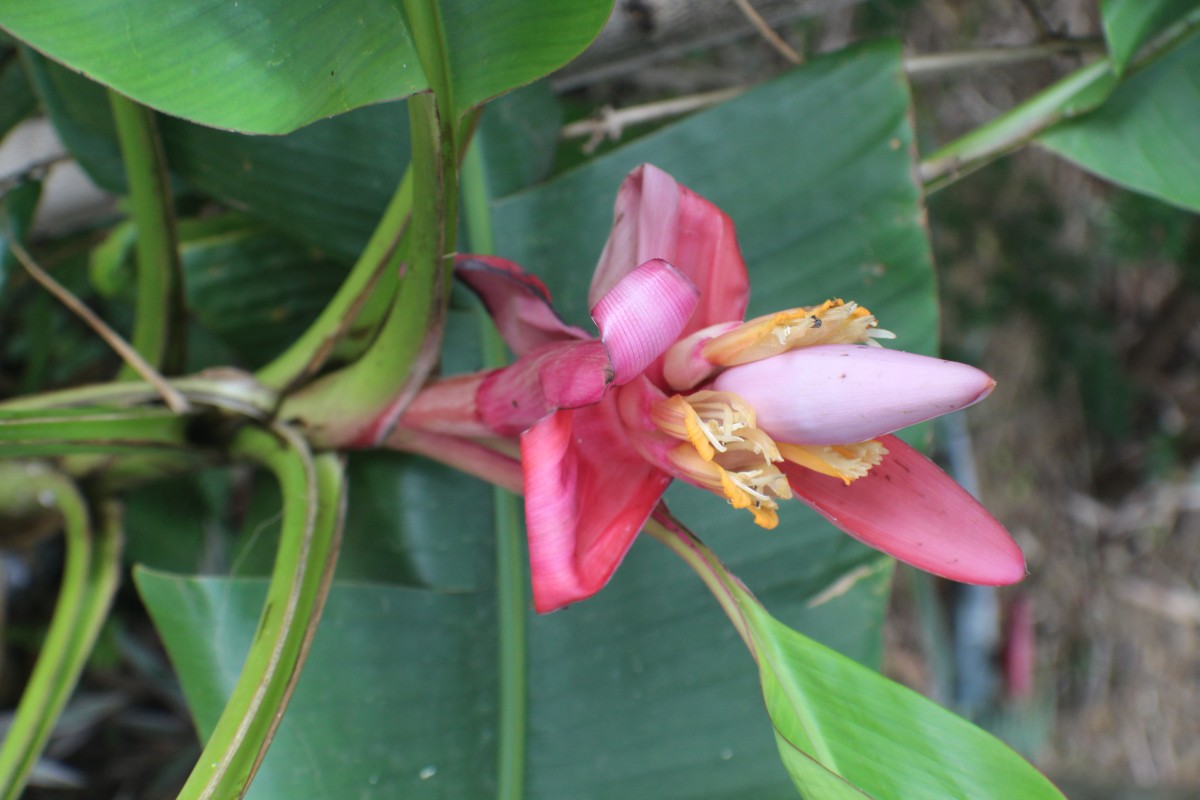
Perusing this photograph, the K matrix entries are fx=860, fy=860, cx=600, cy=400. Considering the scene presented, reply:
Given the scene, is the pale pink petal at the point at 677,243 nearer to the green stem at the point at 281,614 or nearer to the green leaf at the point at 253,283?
the green stem at the point at 281,614

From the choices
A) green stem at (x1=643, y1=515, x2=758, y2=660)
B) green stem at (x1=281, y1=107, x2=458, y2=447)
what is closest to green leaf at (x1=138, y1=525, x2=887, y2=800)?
green stem at (x1=281, y1=107, x2=458, y2=447)

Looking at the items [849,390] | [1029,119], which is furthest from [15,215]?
[1029,119]

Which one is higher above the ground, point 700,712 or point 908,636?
point 700,712

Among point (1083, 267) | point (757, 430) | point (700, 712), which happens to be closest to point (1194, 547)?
point (1083, 267)

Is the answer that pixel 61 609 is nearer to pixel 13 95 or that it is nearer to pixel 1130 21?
pixel 13 95

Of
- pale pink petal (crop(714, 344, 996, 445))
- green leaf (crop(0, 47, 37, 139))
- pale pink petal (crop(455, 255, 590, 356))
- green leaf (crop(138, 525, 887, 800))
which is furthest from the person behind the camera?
green leaf (crop(0, 47, 37, 139))

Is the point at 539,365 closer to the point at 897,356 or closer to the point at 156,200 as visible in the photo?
the point at 897,356

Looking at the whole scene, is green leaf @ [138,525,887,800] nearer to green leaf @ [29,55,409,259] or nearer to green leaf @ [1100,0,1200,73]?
green leaf @ [29,55,409,259]
